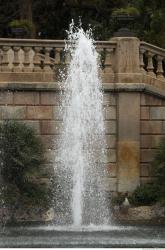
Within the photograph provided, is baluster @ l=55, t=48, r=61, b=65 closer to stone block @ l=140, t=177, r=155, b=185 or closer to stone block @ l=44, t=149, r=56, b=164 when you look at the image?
stone block @ l=44, t=149, r=56, b=164

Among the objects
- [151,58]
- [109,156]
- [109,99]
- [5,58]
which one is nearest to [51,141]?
[109,156]

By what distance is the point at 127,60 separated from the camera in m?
19.9

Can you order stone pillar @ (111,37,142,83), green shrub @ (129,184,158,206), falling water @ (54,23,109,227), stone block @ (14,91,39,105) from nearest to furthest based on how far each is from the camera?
falling water @ (54,23,109,227), green shrub @ (129,184,158,206), stone block @ (14,91,39,105), stone pillar @ (111,37,142,83)

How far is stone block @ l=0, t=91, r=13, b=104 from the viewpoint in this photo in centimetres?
1973

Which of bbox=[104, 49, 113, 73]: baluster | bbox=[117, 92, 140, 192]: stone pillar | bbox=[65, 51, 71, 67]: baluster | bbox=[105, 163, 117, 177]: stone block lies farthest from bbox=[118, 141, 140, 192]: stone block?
bbox=[65, 51, 71, 67]: baluster

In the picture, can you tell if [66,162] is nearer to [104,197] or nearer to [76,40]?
[104,197]

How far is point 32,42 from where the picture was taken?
19578mm

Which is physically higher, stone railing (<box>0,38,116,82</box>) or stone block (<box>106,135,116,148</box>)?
stone railing (<box>0,38,116,82</box>)

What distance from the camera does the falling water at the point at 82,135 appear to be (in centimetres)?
1858

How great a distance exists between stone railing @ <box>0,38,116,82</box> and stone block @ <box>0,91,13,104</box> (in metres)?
0.28

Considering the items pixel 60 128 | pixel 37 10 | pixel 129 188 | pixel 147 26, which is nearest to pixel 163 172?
pixel 129 188

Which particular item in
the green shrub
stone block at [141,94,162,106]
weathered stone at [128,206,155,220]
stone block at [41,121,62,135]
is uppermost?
stone block at [141,94,162,106]

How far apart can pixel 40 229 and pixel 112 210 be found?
9.65 feet

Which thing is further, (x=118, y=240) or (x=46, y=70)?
(x=46, y=70)
